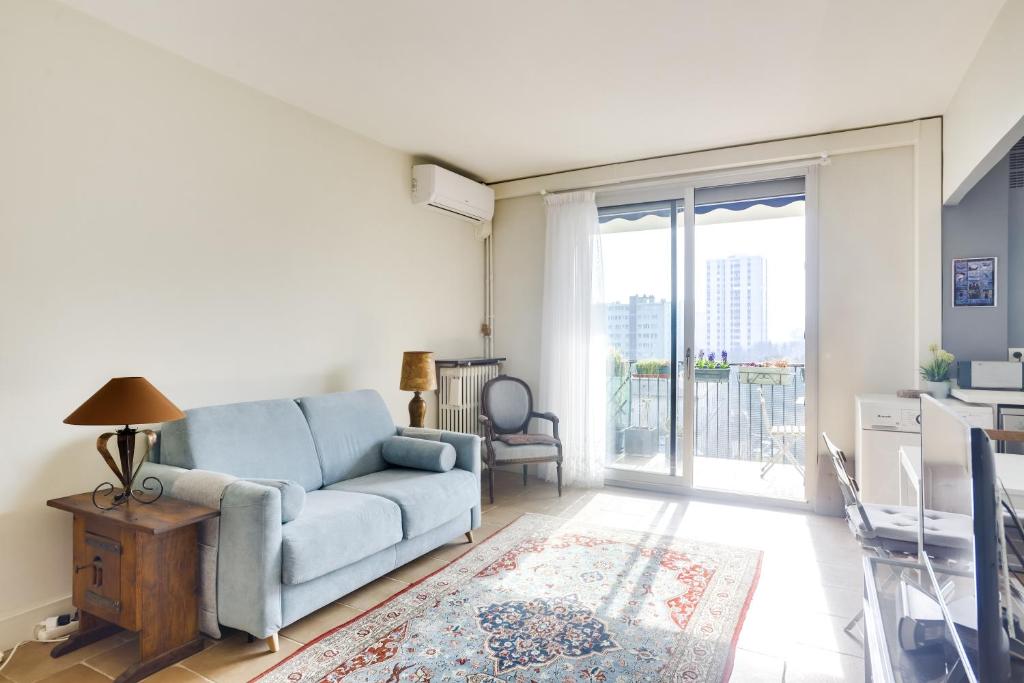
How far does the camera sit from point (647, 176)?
4.60 meters

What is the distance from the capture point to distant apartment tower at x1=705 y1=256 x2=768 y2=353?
14.6 ft

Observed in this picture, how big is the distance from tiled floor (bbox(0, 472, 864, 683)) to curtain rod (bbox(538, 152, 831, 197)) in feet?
8.61

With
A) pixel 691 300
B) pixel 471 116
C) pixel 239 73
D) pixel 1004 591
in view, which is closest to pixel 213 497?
pixel 239 73

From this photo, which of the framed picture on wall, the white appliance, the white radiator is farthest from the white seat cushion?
the white radiator

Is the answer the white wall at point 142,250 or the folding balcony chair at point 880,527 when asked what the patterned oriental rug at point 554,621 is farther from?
the white wall at point 142,250

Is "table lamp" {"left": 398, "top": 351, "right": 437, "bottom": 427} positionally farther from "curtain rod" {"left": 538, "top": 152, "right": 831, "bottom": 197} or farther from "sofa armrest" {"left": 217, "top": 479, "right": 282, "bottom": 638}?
"curtain rod" {"left": 538, "top": 152, "right": 831, "bottom": 197}

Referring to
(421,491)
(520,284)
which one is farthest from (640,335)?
(421,491)

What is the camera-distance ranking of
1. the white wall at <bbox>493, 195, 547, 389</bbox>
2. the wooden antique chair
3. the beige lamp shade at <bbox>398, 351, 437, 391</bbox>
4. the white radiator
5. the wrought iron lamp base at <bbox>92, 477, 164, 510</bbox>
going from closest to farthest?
the wrought iron lamp base at <bbox>92, 477, 164, 510</bbox>, the beige lamp shade at <bbox>398, 351, 437, 391</bbox>, the wooden antique chair, the white radiator, the white wall at <bbox>493, 195, 547, 389</bbox>

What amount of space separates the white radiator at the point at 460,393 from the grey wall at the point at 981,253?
3489 mm

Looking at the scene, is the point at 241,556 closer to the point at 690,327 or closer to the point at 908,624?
the point at 908,624

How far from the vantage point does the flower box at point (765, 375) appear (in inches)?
186

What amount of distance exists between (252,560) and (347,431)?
1.23 meters

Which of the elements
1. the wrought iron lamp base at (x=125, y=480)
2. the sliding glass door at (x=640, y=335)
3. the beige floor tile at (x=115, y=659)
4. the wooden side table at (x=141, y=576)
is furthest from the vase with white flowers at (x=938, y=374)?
the beige floor tile at (x=115, y=659)

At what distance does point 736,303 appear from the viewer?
4531 mm
